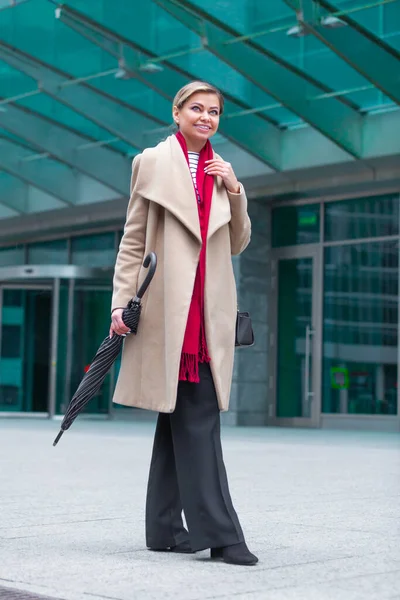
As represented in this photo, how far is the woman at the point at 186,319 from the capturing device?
376 cm

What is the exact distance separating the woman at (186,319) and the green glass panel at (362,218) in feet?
44.0

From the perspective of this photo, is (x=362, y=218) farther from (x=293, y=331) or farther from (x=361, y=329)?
(x=293, y=331)

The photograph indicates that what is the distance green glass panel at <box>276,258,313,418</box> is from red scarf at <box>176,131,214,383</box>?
47.3 ft

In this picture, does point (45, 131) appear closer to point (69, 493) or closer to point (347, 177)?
point (347, 177)

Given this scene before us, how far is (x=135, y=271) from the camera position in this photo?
4035 millimetres

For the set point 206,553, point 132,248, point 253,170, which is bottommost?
point 206,553

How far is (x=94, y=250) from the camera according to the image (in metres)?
22.4

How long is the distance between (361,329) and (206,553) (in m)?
13.7

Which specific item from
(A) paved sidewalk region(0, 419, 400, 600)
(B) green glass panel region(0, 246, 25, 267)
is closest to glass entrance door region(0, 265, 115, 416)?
(B) green glass panel region(0, 246, 25, 267)

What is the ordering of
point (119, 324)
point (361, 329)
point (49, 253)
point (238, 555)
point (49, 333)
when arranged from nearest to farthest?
point (238, 555) < point (119, 324) < point (361, 329) < point (49, 333) < point (49, 253)

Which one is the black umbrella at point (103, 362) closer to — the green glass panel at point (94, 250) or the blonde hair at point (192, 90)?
the blonde hair at point (192, 90)

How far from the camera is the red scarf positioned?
3.80 m

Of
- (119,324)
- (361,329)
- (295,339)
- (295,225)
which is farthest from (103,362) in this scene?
(295,225)

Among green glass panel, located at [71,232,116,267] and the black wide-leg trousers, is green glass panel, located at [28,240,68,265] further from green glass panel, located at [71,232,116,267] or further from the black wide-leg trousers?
the black wide-leg trousers
